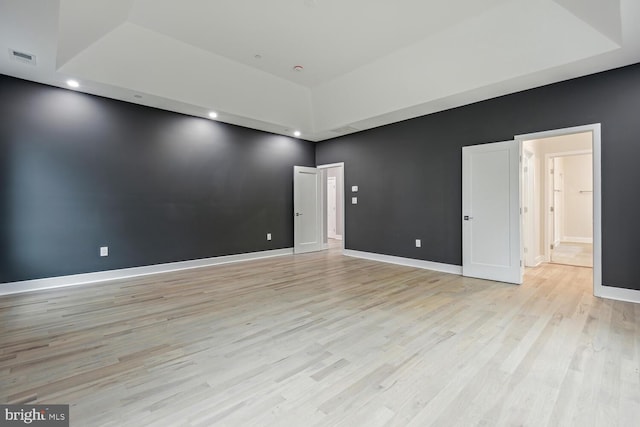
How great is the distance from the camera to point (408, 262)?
5414 millimetres

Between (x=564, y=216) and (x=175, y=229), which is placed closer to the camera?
(x=175, y=229)

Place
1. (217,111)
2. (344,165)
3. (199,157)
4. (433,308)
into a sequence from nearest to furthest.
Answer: (433,308) < (217,111) < (199,157) < (344,165)

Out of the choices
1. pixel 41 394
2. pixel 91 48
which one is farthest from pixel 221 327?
pixel 91 48

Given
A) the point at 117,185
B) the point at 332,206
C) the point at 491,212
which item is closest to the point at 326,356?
the point at 491,212

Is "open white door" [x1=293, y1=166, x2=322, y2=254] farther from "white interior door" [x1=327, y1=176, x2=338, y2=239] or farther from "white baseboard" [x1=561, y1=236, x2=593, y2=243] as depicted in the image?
"white baseboard" [x1=561, y1=236, x2=593, y2=243]

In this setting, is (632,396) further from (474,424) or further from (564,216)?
(564,216)

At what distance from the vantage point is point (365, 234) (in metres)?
6.27

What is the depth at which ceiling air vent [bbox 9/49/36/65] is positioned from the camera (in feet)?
10.5

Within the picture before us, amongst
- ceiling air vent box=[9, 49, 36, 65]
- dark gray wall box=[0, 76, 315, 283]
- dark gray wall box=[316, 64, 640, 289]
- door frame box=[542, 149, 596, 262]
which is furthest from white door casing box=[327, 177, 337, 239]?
ceiling air vent box=[9, 49, 36, 65]

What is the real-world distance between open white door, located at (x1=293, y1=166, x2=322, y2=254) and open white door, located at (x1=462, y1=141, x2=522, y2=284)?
3.66 meters

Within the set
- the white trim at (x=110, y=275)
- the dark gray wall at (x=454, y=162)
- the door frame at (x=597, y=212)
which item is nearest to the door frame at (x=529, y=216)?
the dark gray wall at (x=454, y=162)

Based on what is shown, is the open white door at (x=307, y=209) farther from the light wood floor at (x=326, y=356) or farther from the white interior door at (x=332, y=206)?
the light wood floor at (x=326, y=356)

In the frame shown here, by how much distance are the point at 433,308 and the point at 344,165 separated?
4.29 m

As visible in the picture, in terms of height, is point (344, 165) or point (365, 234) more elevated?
point (344, 165)
